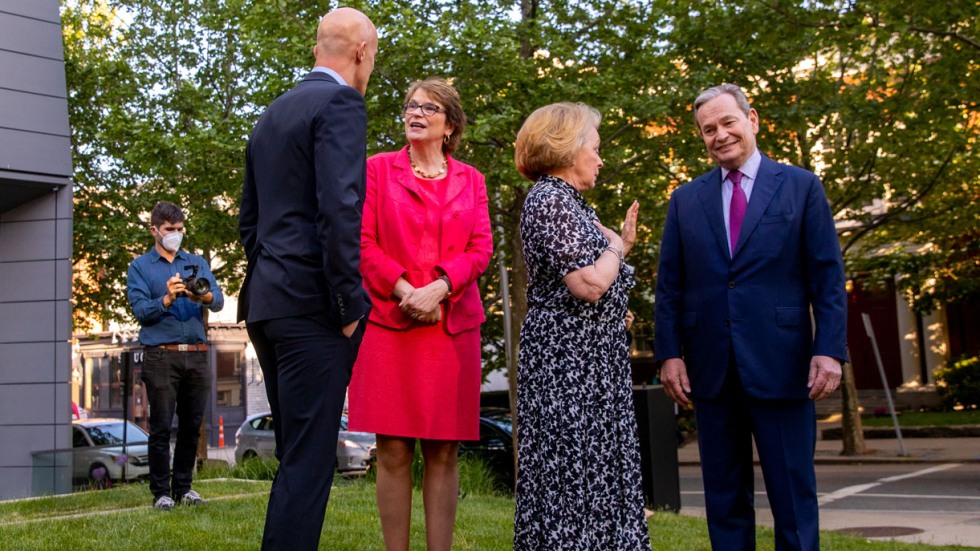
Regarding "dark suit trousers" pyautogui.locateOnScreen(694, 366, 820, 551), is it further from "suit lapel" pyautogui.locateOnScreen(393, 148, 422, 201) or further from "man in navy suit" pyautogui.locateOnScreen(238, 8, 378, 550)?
"man in navy suit" pyautogui.locateOnScreen(238, 8, 378, 550)

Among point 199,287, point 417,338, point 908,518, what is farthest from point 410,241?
point 908,518

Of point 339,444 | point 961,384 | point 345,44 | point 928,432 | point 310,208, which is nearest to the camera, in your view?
point 310,208

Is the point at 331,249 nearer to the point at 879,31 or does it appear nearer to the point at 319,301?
the point at 319,301

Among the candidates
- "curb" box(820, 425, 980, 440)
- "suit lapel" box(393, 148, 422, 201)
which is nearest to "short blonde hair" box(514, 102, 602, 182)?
"suit lapel" box(393, 148, 422, 201)

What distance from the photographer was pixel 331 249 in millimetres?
3631

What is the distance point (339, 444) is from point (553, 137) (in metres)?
19.4

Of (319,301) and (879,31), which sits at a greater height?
(879,31)

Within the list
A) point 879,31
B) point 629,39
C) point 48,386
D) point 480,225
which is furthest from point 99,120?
point 480,225

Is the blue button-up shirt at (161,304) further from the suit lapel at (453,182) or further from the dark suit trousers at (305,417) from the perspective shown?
the dark suit trousers at (305,417)

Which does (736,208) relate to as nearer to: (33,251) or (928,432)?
(33,251)

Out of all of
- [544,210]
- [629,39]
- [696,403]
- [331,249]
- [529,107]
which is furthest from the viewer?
[629,39]

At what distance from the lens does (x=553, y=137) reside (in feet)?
14.5

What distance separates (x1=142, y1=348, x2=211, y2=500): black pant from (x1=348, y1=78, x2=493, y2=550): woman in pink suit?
10.2 feet

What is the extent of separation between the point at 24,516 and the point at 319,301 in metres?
5.03
